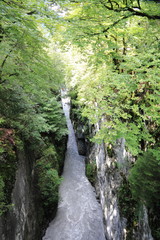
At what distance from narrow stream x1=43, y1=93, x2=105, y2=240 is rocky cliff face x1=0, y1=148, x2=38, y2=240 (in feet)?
7.04

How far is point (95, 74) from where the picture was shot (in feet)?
24.3

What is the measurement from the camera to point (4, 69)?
4344 millimetres

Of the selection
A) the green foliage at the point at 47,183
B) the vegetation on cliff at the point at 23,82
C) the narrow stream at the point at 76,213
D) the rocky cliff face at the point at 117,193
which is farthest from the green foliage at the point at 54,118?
the rocky cliff face at the point at 117,193

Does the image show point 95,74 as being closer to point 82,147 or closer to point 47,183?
point 47,183

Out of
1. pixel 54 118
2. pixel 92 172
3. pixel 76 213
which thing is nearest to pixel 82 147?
pixel 92 172

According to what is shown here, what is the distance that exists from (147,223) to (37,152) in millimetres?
6991

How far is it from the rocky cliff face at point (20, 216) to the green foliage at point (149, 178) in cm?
333

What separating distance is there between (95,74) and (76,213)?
326 inches

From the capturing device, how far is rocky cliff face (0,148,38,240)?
4.04m

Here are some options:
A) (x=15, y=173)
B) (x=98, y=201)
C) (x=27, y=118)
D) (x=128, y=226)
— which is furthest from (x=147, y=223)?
(x=98, y=201)

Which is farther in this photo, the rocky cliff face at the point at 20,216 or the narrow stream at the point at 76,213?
the narrow stream at the point at 76,213

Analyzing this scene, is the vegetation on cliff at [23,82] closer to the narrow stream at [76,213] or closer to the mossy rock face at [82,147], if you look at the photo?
the narrow stream at [76,213]

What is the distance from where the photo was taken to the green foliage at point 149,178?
10.3 feet

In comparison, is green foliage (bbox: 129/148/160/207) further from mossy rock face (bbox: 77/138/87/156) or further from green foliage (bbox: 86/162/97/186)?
mossy rock face (bbox: 77/138/87/156)
